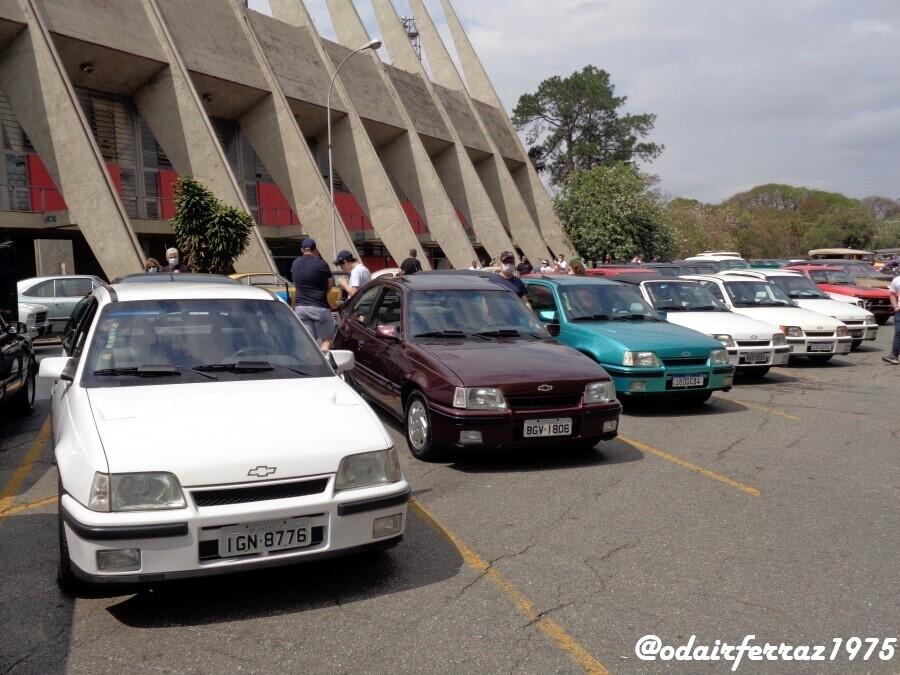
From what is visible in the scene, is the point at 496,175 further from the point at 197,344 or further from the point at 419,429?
the point at 197,344

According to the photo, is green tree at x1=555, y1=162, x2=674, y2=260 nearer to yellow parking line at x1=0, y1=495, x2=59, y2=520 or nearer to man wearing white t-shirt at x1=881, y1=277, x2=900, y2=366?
man wearing white t-shirt at x1=881, y1=277, x2=900, y2=366

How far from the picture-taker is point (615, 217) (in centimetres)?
4428

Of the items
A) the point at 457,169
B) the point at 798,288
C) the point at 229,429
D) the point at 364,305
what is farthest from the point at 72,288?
the point at 457,169

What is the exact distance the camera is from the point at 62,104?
21.6m

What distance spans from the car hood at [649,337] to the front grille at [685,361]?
35 mm

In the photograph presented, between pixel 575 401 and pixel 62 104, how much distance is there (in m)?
20.7

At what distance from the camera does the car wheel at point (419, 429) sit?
6352 mm

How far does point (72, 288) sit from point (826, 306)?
16.6m

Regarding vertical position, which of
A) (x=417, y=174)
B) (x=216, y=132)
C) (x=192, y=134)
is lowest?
(x=417, y=174)

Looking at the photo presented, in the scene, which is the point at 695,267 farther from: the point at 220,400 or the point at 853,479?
the point at 220,400

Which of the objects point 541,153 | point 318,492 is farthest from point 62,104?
point 541,153

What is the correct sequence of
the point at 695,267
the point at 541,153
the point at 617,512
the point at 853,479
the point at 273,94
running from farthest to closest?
the point at 541,153 < the point at 273,94 < the point at 695,267 < the point at 853,479 < the point at 617,512

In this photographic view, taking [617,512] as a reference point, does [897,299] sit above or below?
above

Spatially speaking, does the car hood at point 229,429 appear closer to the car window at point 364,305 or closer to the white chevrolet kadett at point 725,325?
the car window at point 364,305
